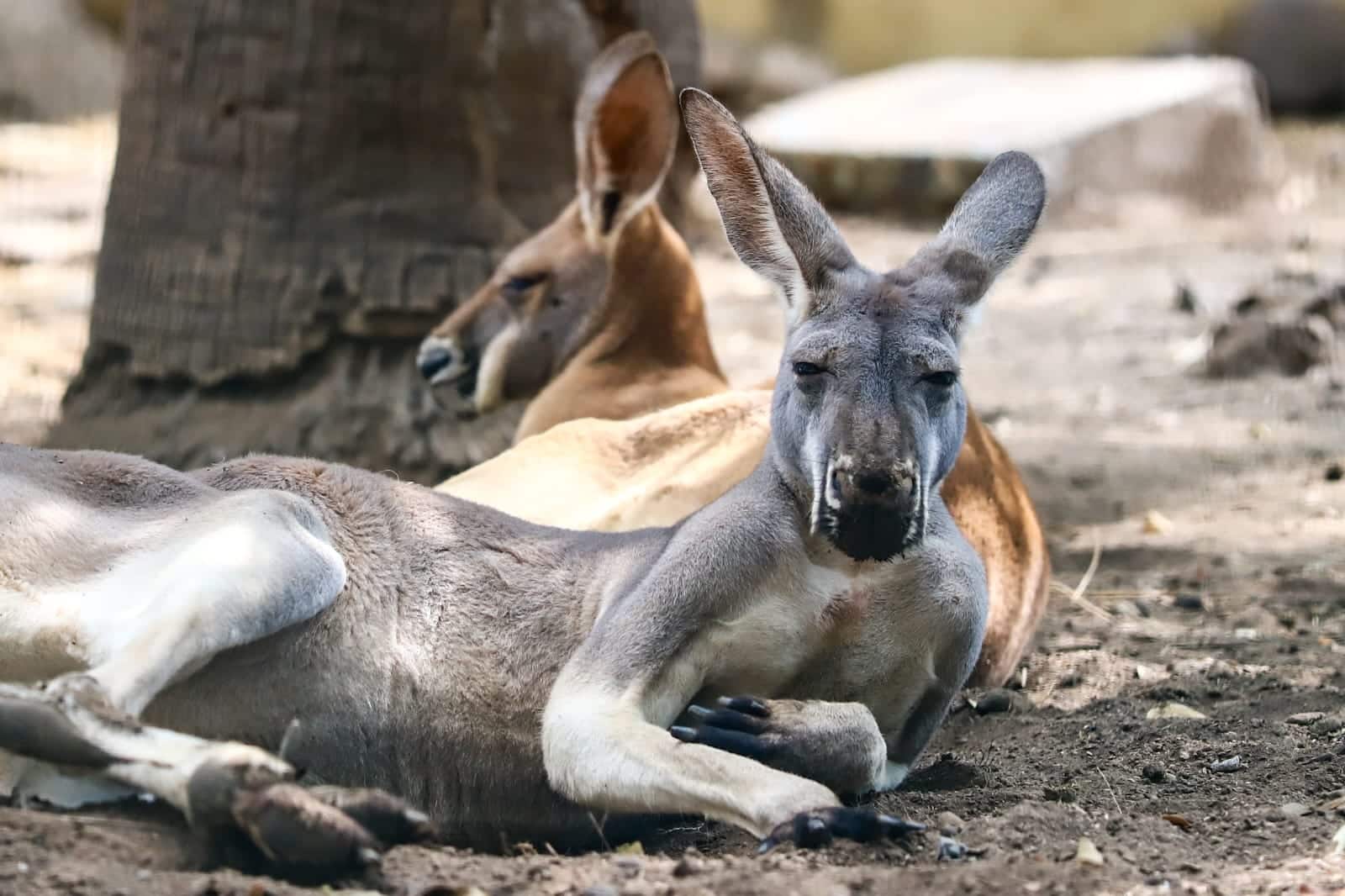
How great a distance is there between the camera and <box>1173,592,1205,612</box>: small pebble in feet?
17.9

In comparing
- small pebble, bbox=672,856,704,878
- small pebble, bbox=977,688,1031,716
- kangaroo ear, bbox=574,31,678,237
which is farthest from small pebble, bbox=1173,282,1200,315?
small pebble, bbox=672,856,704,878

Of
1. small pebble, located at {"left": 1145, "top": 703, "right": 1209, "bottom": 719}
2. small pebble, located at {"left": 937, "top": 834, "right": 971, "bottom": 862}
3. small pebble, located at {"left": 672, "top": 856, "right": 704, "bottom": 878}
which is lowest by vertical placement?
small pebble, located at {"left": 1145, "top": 703, "right": 1209, "bottom": 719}

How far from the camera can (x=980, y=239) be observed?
392 centimetres

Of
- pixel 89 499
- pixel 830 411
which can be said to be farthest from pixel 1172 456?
pixel 89 499

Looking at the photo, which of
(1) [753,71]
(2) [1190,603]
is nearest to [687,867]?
(2) [1190,603]

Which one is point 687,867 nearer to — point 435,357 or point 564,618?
point 564,618

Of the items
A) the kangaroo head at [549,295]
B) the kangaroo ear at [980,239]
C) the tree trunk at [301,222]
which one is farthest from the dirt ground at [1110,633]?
the kangaroo head at [549,295]

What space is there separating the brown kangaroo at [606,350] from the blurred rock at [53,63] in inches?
404

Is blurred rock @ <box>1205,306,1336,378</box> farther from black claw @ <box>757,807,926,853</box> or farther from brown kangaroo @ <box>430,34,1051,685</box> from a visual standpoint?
black claw @ <box>757,807,926,853</box>

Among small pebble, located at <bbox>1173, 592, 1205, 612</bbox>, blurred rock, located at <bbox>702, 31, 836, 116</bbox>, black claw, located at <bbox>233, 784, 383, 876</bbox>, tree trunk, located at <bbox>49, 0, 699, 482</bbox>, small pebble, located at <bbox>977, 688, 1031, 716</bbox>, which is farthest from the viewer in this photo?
blurred rock, located at <bbox>702, 31, 836, 116</bbox>

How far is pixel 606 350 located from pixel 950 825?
10.4 ft

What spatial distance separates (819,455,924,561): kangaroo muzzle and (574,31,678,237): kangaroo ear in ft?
9.06

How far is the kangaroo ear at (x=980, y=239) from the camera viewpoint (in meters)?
3.77

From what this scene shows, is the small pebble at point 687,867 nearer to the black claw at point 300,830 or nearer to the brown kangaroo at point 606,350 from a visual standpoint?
the black claw at point 300,830
